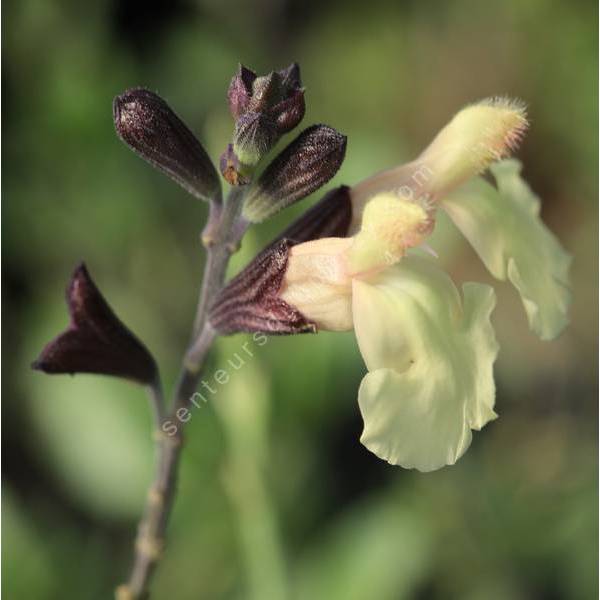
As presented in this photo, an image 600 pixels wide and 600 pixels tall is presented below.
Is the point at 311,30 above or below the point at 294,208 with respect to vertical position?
above

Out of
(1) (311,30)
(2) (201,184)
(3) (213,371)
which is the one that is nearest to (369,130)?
(1) (311,30)

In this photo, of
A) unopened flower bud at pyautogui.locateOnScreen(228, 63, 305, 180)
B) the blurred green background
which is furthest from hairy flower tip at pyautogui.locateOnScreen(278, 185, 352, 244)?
the blurred green background

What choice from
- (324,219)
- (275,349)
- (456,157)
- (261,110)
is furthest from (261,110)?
(275,349)

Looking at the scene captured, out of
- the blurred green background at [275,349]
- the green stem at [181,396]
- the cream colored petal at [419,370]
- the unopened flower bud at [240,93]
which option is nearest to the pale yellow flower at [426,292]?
the cream colored petal at [419,370]

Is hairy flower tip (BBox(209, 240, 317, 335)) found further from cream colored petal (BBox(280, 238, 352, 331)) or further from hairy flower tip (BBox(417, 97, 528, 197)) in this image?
hairy flower tip (BBox(417, 97, 528, 197))

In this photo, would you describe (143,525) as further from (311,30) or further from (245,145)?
(311,30)

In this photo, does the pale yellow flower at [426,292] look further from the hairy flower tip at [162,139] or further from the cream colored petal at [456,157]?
the hairy flower tip at [162,139]
